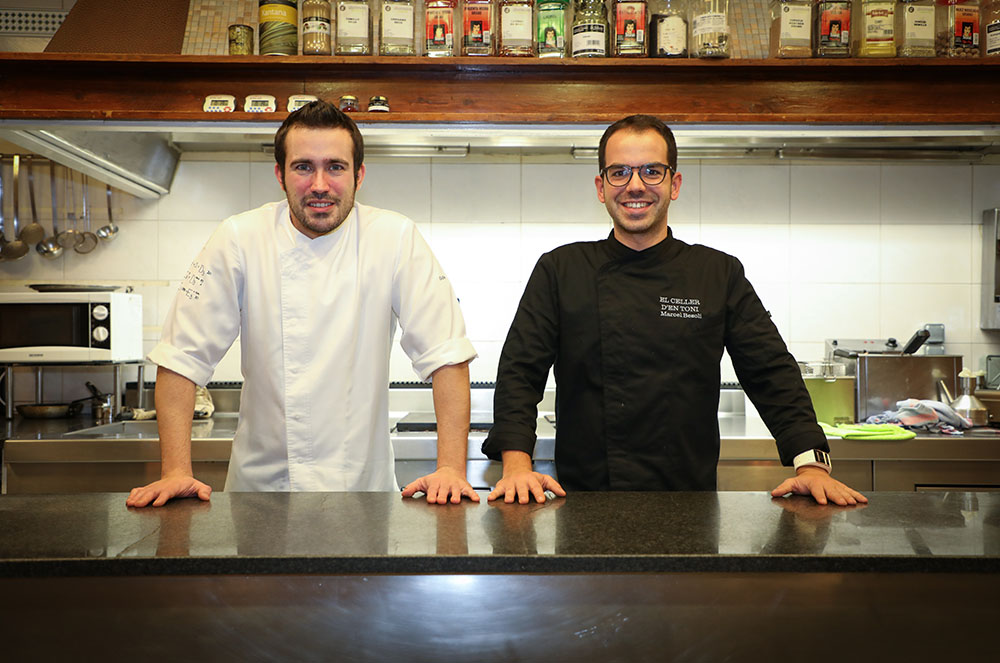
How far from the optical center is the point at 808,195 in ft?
10.8

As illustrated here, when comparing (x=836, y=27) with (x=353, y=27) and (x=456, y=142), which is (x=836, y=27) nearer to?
(x=456, y=142)

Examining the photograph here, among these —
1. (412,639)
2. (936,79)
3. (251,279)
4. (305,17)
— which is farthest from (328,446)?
(936,79)

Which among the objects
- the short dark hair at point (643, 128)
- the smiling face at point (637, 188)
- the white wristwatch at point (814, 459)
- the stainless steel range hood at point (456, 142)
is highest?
the stainless steel range hood at point (456, 142)

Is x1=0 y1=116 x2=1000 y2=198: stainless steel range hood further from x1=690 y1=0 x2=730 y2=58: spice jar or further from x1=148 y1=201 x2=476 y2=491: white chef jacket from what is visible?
x1=148 y1=201 x2=476 y2=491: white chef jacket

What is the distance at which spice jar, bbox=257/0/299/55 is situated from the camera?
2.30 meters

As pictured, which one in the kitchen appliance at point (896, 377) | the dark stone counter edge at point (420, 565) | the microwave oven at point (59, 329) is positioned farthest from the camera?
the kitchen appliance at point (896, 377)

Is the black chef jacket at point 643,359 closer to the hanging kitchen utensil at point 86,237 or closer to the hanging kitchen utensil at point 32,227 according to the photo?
the hanging kitchen utensil at point 86,237

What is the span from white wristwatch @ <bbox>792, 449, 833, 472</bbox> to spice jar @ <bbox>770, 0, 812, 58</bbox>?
1374mm

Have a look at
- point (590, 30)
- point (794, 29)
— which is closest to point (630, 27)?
point (590, 30)

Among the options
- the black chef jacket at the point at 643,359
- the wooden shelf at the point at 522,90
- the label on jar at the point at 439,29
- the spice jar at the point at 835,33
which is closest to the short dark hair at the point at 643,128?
the black chef jacket at the point at 643,359

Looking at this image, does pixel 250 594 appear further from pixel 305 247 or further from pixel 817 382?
pixel 817 382

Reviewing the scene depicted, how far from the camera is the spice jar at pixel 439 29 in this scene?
227cm

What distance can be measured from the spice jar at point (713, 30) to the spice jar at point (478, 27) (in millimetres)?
567

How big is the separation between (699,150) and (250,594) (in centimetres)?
259
